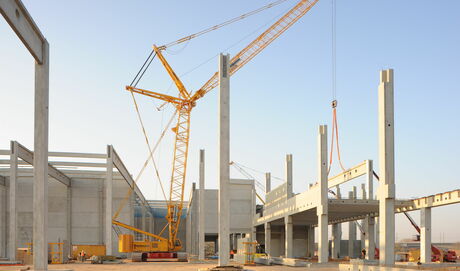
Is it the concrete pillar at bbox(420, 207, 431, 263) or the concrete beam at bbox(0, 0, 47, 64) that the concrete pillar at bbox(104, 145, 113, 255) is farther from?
the concrete beam at bbox(0, 0, 47, 64)

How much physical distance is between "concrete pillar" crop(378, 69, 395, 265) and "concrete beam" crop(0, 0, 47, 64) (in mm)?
16720

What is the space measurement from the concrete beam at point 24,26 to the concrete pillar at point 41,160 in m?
0.45

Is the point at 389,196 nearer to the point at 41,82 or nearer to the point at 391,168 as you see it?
the point at 391,168

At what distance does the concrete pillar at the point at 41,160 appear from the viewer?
72.1 feet

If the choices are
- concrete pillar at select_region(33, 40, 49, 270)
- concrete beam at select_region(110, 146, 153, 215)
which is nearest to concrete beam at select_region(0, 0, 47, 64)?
concrete pillar at select_region(33, 40, 49, 270)

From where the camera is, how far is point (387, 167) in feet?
93.2

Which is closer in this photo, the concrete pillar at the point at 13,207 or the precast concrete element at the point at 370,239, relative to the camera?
the concrete pillar at the point at 13,207

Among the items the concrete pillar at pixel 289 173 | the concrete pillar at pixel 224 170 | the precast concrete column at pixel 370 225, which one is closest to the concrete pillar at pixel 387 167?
the concrete pillar at pixel 224 170

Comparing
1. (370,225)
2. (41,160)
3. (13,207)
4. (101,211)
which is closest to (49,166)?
(13,207)

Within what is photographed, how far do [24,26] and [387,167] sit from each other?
18.3 m

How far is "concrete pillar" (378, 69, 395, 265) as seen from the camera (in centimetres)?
2839

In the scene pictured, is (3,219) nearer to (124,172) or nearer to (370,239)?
(124,172)

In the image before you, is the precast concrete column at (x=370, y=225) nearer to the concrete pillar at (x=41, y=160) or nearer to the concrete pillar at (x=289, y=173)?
the concrete pillar at (x=289, y=173)

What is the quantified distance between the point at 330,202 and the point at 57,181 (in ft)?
118
